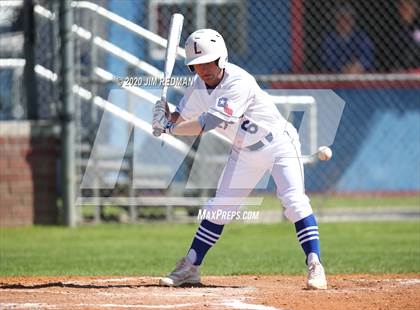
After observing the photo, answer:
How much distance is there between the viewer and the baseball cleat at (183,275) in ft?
23.2

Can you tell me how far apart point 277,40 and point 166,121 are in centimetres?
835

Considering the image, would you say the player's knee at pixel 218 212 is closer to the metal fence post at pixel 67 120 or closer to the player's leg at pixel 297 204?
the player's leg at pixel 297 204

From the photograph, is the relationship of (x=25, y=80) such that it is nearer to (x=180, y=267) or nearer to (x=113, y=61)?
(x=113, y=61)

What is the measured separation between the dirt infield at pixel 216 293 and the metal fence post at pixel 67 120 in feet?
13.5

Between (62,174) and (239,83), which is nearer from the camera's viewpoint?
(239,83)

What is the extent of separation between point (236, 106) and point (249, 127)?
283 millimetres

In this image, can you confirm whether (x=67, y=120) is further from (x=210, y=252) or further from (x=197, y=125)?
(x=197, y=125)

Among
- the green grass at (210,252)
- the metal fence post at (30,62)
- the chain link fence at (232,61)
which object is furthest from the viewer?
the chain link fence at (232,61)

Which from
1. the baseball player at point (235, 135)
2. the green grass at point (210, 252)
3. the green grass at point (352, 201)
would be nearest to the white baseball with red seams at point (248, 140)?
the baseball player at point (235, 135)

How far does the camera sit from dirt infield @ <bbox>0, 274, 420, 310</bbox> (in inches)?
236

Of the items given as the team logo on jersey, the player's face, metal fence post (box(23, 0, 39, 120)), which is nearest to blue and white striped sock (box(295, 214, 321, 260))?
the team logo on jersey

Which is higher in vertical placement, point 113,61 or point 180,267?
point 113,61

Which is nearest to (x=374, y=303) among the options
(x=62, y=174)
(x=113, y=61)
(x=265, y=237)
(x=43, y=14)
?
(x=265, y=237)

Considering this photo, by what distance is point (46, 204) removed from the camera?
39.4 ft
